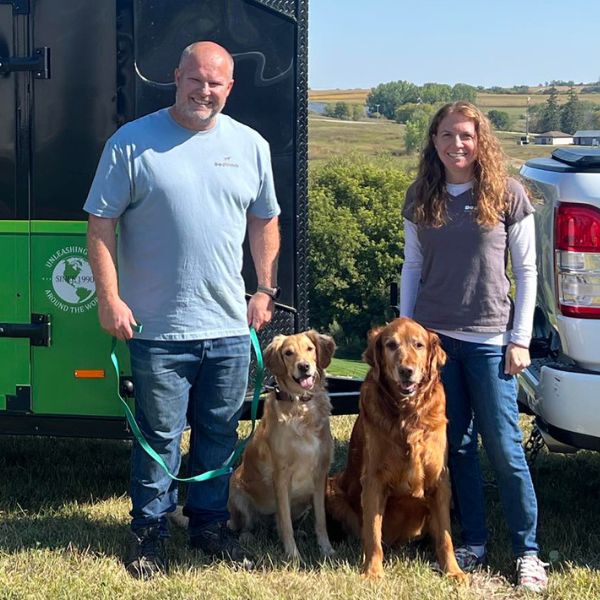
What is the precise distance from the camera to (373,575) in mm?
3994

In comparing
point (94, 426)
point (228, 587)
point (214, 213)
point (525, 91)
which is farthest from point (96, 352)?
point (525, 91)

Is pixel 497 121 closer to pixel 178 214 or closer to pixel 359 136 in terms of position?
pixel 178 214

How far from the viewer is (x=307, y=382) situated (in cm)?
437

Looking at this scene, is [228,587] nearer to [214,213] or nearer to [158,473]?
[158,473]

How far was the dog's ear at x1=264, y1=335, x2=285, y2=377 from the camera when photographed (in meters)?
4.42

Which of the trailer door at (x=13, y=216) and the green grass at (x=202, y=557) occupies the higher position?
the trailer door at (x=13, y=216)

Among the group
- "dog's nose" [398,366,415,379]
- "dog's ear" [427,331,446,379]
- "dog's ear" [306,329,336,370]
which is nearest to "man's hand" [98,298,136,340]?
"dog's ear" [306,329,336,370]

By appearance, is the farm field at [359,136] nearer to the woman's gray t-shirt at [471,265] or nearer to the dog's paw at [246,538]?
the dog's paw at [246,538]

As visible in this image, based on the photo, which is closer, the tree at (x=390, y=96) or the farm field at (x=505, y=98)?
the farm field at (x=505, y=98)

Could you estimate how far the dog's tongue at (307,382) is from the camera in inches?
171

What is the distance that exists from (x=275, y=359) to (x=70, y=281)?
3.62ft

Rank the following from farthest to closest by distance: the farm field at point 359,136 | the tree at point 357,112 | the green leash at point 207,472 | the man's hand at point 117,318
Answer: the tree at point 357,112 → the farm field at point 359,136 → the green leash at point 207,472 → the man's hand at point 117,318

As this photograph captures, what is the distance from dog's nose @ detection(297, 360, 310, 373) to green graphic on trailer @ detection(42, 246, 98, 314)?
1.07m

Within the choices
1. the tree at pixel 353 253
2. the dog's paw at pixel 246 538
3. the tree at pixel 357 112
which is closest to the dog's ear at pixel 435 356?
the dog's paw at pixel 246 538
